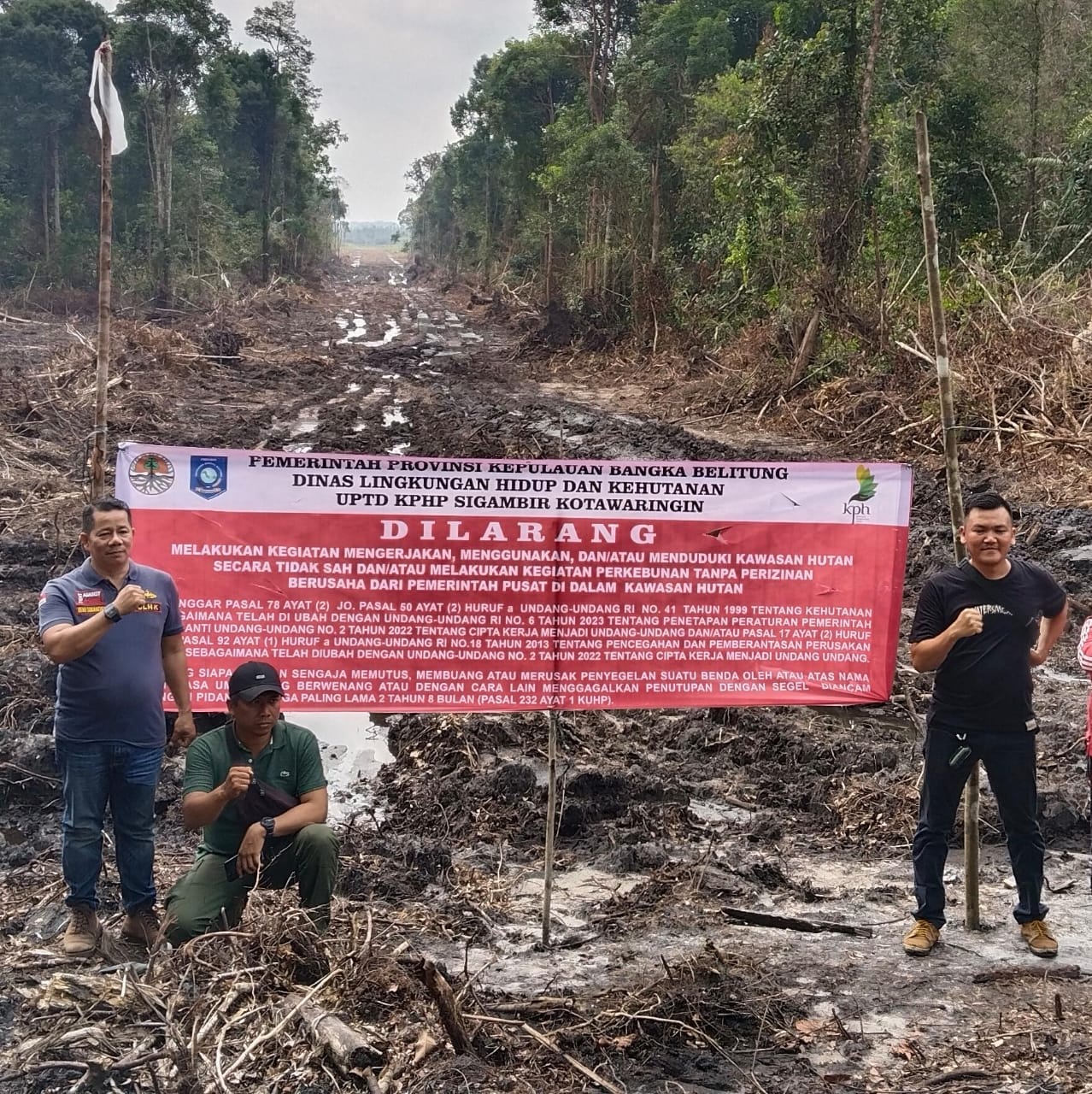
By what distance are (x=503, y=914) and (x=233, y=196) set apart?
52.0m

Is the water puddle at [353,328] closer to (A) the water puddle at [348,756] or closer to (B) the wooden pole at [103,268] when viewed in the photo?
(A) the water puddle at [348,756]

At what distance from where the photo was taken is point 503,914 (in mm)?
4680

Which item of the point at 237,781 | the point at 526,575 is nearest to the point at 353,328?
the point at 526,575

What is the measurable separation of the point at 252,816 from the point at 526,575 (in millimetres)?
1327

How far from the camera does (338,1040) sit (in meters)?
3.17

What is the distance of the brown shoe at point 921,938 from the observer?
4176 mm

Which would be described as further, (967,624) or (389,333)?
(389,333)

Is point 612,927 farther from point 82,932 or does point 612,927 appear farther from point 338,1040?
point 82,932

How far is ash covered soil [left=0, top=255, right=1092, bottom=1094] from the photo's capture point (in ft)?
10.8

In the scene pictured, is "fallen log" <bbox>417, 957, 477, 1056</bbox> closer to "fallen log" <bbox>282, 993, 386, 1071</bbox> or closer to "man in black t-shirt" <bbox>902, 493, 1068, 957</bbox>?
"fallen log" <bbox>282, 993, 386, 1071</bbox>

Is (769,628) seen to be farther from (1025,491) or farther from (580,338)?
(580,338)

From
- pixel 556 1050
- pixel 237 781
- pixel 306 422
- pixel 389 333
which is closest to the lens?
pixel 556 1050

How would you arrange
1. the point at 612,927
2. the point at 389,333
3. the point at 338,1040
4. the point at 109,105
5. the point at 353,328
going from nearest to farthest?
the point at 338,1040 → the point at 612,927 → the point at 109,105 → the point at 389,333 → the point at 353,328

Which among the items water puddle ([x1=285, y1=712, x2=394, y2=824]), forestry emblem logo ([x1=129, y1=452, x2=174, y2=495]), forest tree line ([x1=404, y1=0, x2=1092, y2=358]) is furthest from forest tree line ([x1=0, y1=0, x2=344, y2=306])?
forestry emblem logo ([x1=129, y1=452, x2=174, y2=495])
